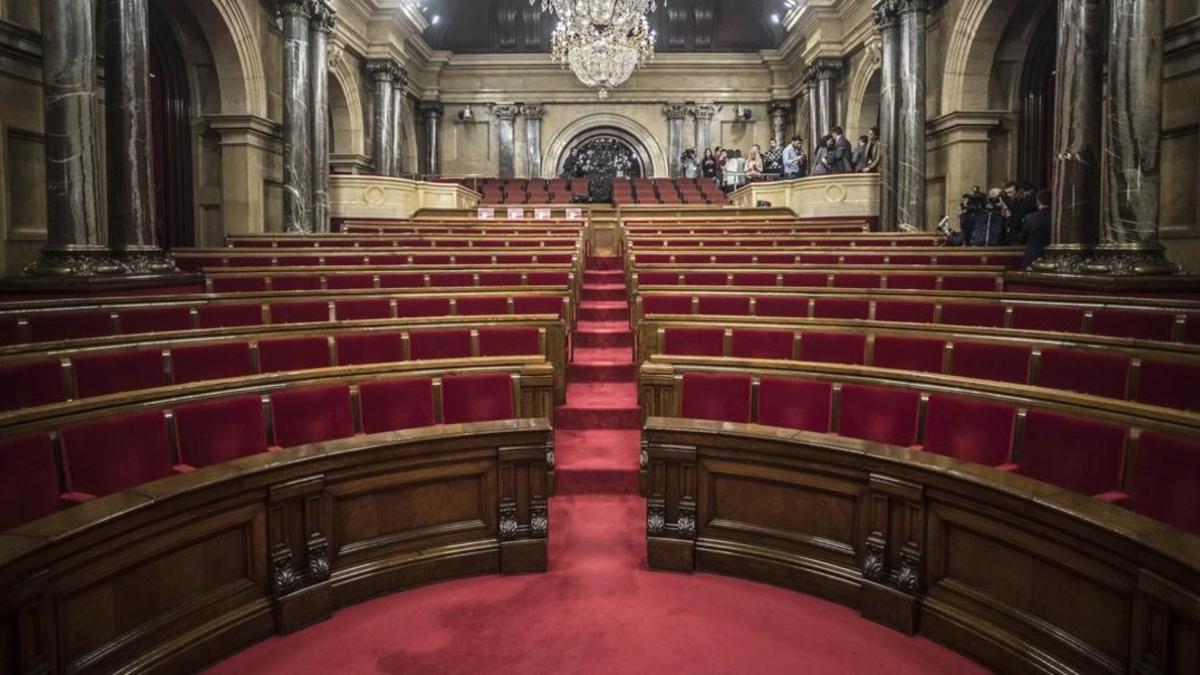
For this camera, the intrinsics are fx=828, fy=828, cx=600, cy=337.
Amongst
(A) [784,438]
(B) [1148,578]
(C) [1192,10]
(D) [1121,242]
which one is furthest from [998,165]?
(B) [1148,578]

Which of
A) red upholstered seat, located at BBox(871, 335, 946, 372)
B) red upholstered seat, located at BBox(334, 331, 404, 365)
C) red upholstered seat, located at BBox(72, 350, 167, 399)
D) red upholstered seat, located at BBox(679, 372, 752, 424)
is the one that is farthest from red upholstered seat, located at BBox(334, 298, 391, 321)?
red upholstered seat, located at BBox(871, 335, 946, 372)

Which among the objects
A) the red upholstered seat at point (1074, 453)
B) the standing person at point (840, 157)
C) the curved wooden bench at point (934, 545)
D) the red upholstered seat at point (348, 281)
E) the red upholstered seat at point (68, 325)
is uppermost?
the standing person at point (840, 157)

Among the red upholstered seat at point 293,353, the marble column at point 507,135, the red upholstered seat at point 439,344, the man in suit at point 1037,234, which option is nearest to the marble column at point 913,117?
the man in suit at point 1037,234

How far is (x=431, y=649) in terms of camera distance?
7.81 ft

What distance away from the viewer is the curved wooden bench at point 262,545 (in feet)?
6.23

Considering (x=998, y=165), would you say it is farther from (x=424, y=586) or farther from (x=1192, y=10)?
(x=424, y=586)

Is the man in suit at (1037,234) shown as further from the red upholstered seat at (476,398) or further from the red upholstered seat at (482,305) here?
the red upholstered seat at (476,398)

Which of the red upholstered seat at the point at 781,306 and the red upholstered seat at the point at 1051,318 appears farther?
the red upholstered seat at the point at 781,306

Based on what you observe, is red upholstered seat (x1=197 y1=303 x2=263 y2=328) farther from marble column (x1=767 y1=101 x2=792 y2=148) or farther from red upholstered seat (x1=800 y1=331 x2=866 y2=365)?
marble column (x1=767 y1=101 x2=792 y2=148)

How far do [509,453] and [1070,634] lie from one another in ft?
5.74

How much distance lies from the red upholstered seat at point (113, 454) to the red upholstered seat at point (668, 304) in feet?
9.80

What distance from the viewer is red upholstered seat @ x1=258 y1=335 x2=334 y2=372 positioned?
376 centimetres

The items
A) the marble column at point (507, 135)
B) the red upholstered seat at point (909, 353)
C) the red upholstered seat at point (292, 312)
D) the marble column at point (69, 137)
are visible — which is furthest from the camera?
the marble column at point (507, 135)

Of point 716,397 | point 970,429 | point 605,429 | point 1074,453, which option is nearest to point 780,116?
point 605,429
